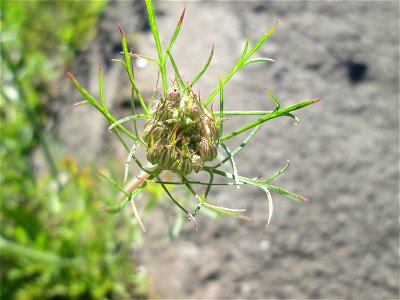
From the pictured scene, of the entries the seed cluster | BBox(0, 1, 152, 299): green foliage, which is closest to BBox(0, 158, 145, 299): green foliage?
BBox(0, 1, 152, 299): green foliage

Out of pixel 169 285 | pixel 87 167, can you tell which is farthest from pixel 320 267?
pixel 87 167

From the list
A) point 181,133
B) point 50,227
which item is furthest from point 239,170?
point 181,133

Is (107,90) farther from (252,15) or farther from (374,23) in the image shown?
(374,23)

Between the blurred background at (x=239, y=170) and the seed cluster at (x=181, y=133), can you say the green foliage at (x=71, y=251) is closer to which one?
the blurred background at (x=239, y=170)

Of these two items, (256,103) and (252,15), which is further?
(252,15)

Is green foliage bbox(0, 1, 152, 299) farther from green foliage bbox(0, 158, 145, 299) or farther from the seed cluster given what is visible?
the seed cluster

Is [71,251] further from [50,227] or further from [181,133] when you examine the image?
[181,133]

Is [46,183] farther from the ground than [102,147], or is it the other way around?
[102,147]
